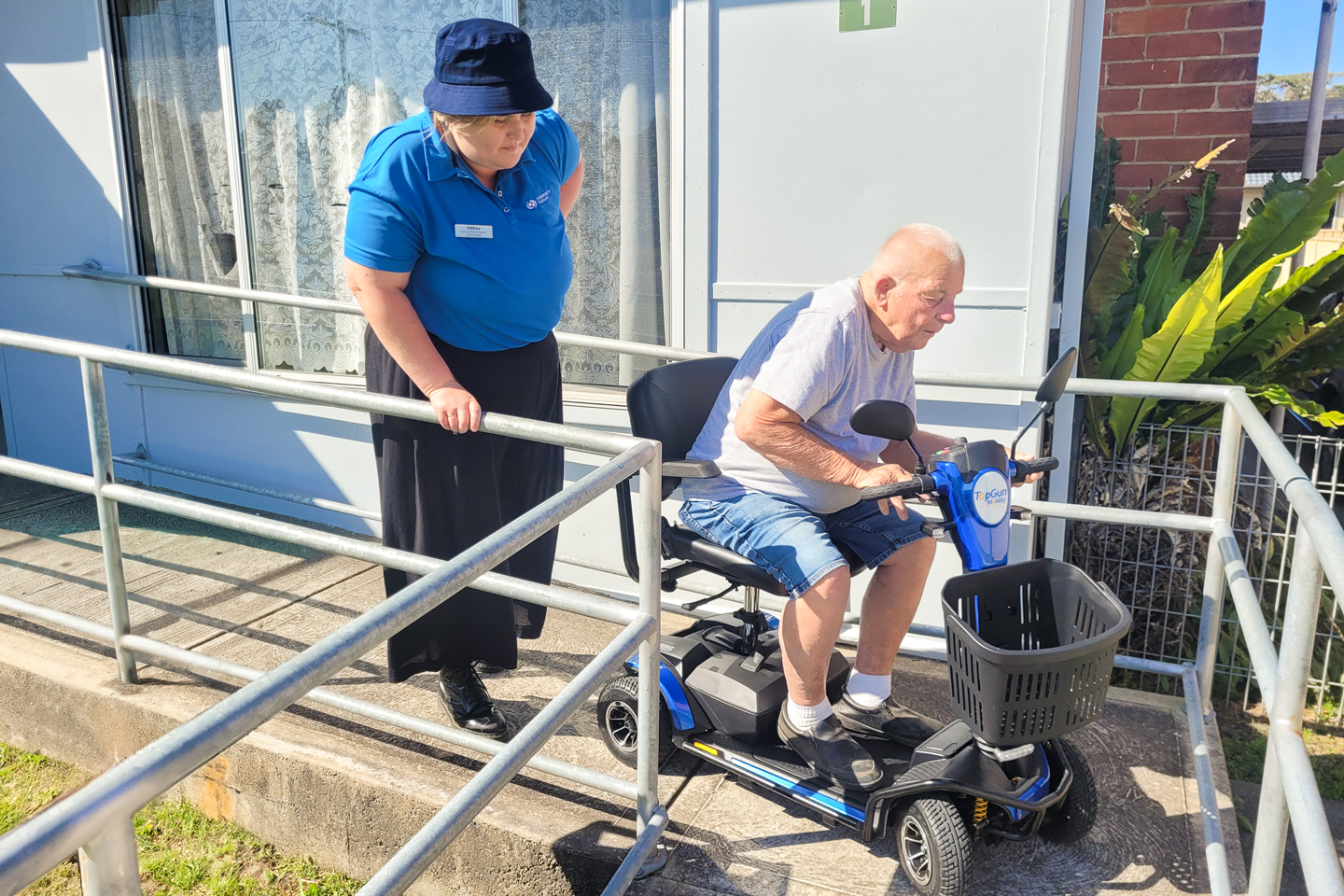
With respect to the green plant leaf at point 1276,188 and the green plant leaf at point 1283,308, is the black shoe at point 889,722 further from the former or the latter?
the green plant leaf at point 1276,188

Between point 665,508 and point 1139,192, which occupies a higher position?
point 1139,192

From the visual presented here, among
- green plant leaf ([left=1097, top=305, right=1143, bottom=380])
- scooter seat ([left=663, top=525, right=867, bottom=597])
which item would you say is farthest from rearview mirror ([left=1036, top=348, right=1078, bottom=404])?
green plant leaf ([left=1097, top=305, right=1143, bottom=380])

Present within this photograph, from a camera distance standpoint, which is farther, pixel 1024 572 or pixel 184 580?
pixel 184 580

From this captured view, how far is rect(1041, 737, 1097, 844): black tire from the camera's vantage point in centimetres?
230

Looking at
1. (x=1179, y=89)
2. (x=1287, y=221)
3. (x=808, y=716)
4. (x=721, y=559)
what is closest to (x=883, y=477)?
(x=721, y=559)

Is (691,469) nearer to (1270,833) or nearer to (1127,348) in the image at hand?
(1270,833)

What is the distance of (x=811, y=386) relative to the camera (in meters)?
2.36

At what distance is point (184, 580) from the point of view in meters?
3.96

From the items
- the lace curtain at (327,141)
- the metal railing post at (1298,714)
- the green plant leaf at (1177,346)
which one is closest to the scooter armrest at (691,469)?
the metal railing post at (1298,714)


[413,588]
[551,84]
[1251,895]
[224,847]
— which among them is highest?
[551,84]

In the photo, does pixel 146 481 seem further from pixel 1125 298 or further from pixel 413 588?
pixel 1125 298

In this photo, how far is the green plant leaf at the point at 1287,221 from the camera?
4133 millimetres

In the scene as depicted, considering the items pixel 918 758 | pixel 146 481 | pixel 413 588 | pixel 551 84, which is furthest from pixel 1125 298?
pixel 146 481

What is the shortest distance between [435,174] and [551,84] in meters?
1.72
